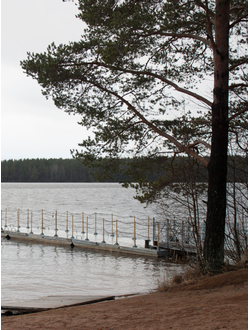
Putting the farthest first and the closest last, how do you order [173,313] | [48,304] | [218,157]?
[218,157]
[48,304]
[173,313]

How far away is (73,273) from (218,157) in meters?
9.16

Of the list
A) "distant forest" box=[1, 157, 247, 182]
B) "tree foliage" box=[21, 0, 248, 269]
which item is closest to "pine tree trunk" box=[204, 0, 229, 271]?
"tree foliage" box=[21, 0, 248, 269]

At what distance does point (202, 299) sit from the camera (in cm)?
729

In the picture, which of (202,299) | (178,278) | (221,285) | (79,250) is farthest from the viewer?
(79,250)

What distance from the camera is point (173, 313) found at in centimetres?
637

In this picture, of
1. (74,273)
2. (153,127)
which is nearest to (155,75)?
(153,127)

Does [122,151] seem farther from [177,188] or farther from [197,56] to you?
[197,56]

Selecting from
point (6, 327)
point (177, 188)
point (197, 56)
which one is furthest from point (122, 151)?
point (6, 327)

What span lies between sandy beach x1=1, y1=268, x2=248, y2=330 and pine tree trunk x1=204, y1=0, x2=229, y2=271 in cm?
108

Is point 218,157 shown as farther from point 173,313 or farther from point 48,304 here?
point 48,304

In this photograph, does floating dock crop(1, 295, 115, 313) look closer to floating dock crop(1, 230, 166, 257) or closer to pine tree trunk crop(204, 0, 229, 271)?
pine tree trunk crop(204, 0, 229, 271)

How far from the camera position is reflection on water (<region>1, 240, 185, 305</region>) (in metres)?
12.7

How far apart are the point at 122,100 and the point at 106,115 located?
2.30 ft

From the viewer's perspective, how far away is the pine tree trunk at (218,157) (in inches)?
384
